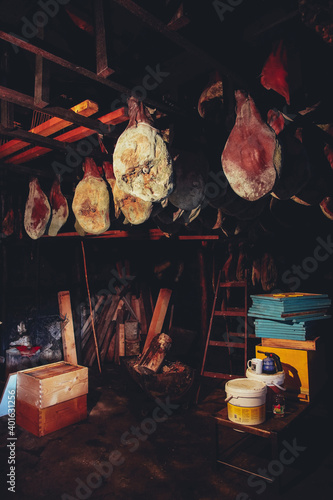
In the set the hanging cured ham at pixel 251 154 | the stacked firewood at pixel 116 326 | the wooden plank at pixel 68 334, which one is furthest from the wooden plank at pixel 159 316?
the hanging cured ham at pixel 251 154

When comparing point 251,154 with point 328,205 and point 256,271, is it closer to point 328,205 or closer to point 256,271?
point 328,205

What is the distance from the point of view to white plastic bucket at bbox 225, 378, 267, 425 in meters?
3.16

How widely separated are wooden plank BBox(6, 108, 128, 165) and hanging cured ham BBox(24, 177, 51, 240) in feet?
0.89

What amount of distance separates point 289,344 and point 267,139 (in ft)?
9.96

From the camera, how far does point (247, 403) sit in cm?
316

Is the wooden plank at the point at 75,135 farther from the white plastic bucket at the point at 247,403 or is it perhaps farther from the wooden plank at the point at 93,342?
the wooden plank at the point at 93,342

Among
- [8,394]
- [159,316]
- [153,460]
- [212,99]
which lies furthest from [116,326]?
[212,99]

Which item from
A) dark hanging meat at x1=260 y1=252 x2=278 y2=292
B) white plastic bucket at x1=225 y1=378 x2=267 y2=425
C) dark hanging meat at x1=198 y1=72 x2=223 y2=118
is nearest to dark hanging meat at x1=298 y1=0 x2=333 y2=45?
dark hanging meat at x1=198 y1=72 x2=223 y2=118

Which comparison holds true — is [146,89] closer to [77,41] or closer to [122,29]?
[77,41]

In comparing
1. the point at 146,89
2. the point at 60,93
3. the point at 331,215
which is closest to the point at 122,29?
the point at 60,93

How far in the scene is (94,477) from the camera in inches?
141

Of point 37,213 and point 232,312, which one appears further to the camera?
point 232,312

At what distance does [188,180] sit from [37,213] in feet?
5.04

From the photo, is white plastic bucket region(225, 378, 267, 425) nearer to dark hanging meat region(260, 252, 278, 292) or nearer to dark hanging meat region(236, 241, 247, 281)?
dark hanging meat region(236, 241, 247, 281)
